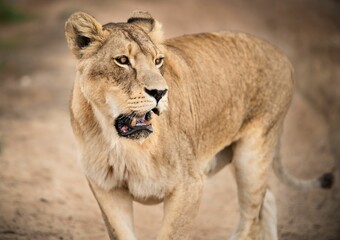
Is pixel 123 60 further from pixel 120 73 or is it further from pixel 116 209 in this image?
pixel 116 209

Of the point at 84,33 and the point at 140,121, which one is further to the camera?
the point at 84,33

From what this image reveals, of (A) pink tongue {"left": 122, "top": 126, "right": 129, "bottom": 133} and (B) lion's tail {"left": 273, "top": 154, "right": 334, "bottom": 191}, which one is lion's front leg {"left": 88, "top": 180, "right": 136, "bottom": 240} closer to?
(A) pink tongue {"left": 122, "top": 126, "right": 129, "bottom": 133}

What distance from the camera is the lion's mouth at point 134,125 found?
4945mm

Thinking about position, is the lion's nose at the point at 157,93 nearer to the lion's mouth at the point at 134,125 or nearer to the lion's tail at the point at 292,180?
the lion's mouth at the point at 134,125

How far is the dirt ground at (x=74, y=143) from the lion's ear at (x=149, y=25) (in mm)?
2312

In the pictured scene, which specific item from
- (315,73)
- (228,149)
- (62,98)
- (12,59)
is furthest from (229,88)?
(12,59)

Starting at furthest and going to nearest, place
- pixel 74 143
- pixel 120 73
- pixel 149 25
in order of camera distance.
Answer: pixel 74 143 → pixel 149 25 → pixel 120 73

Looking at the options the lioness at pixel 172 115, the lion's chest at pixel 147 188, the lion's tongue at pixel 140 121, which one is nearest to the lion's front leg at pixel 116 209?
the lioness at pixel 172 115

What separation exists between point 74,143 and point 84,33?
204 inches

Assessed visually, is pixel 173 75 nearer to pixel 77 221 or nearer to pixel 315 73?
pixel 77 221

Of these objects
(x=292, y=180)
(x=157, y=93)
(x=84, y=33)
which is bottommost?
(x=292, y=180)

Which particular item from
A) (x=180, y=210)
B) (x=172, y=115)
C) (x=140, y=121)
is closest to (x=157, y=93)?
(x=140, y=121)

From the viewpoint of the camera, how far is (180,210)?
17.8ft

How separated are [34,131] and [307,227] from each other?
433 cm
